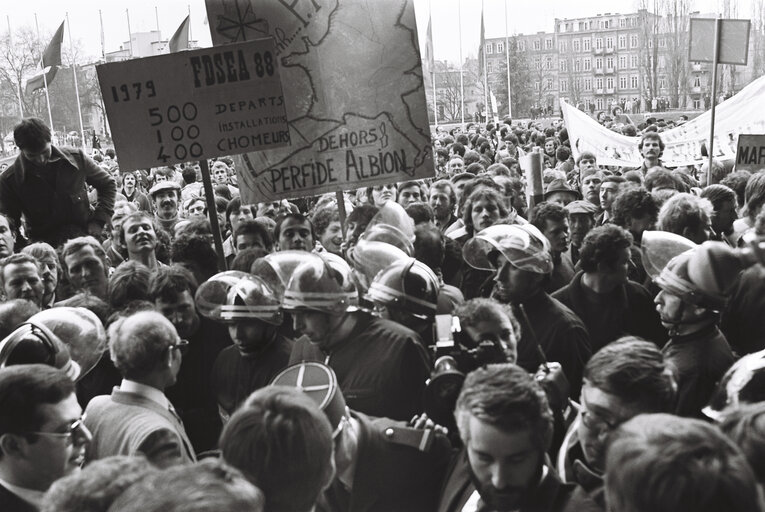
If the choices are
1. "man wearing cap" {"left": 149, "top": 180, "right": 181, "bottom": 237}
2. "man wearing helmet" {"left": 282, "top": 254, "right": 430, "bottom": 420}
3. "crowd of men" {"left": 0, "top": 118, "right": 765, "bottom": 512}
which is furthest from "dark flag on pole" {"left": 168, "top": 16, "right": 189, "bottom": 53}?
"man wearing helmet" {"left": 282, "top": 254, "right": 430, "bottom": 420}

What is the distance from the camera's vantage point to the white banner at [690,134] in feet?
36.8

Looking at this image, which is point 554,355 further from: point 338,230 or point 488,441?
point 338,230

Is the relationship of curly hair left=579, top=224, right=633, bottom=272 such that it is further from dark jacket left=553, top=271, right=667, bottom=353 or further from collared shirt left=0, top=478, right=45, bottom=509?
collared shirt left=0, top=478, right=45, bottom=509

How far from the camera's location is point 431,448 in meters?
3.03

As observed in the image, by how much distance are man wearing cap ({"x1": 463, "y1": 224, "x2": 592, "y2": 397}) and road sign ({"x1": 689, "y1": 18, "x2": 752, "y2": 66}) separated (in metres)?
5.46

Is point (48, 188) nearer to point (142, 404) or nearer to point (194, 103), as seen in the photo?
point (194, 103)

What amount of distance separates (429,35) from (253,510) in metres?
32.3

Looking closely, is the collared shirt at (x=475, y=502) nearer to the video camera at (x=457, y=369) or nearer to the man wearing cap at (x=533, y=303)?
the video camera at (x=457, y=369)

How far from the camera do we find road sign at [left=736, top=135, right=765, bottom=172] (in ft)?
26.4

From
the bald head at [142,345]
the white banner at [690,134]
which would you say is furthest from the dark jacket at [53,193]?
the white banner at [690,134]

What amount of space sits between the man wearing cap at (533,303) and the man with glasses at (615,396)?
0.97 metres

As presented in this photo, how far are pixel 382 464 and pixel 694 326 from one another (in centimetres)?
145

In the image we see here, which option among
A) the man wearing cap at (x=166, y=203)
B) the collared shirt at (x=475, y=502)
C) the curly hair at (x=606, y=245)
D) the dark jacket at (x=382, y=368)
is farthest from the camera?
the man wearing cap at (x=166, y=203)

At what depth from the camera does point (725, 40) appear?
8820mm
